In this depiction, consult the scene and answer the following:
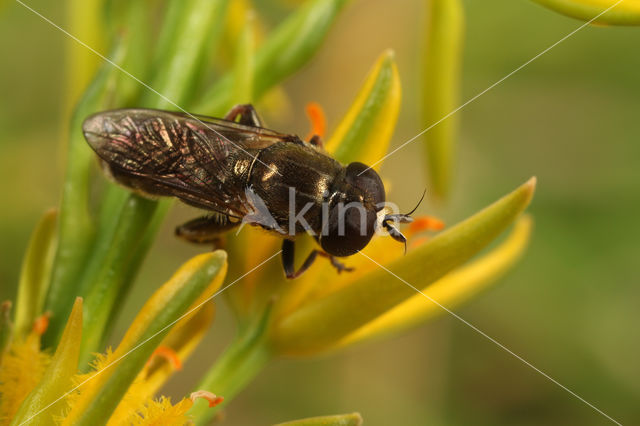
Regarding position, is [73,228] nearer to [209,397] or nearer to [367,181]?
[209,397]

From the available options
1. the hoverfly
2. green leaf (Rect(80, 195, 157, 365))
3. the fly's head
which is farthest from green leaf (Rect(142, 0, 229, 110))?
the fly's head

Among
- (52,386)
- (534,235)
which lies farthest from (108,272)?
(534,235)

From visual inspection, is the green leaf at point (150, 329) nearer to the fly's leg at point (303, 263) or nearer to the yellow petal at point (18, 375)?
the yellow petal at point (18, 375)

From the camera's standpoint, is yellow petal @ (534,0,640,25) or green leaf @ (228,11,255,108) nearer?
yellow petal @ (534,0,640,25)

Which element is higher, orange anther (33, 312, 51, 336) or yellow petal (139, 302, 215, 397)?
orange anther (33, 312, 51, 336)

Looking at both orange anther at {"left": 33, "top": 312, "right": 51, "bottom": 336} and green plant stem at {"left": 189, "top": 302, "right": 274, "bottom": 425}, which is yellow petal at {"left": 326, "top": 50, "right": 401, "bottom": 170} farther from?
orange anther at {"left": 33, "top": 312, "right": 51, "bottom": 336}
